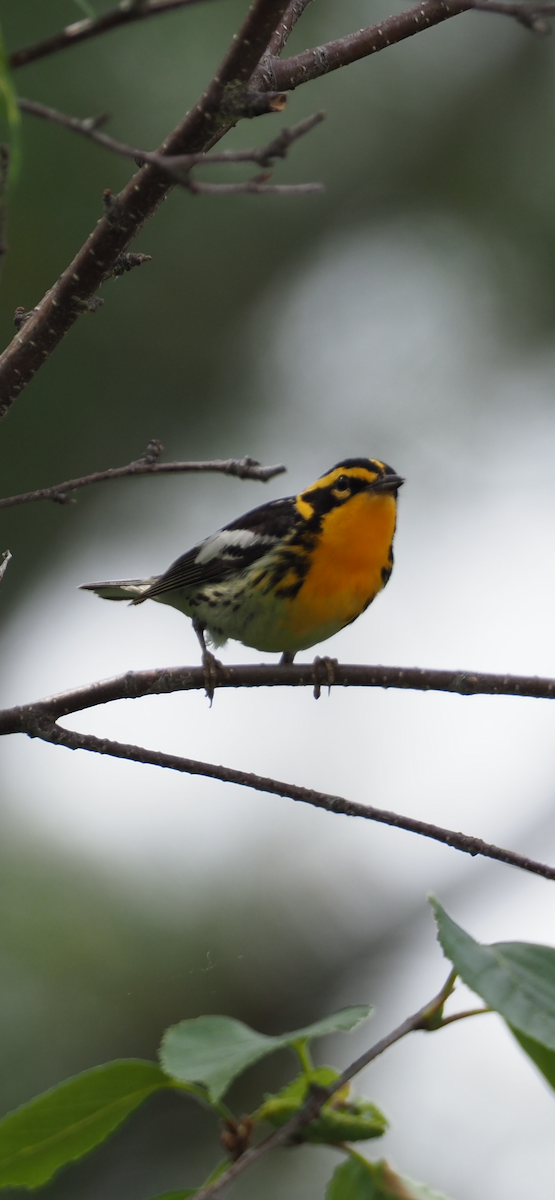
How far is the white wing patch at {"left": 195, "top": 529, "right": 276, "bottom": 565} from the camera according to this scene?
3131mm

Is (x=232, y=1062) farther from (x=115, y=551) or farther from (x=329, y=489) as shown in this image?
(x=115, y=551)

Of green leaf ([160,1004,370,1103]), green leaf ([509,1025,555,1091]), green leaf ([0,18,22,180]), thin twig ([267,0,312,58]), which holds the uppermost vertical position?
thin twig ([267,0,312,58])

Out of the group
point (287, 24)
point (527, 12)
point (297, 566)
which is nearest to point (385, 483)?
point (297, 566)

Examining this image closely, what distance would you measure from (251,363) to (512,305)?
1475mm

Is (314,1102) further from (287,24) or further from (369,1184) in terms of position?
(287,24)

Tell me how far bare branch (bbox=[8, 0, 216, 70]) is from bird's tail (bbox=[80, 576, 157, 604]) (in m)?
2.73

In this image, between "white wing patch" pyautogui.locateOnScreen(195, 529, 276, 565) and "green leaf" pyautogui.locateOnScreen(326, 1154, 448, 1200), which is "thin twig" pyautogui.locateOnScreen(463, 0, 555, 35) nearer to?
"green leaf" pyautogui.locateOnScreen(326, 1154, 448, 1200)

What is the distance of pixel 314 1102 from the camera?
3.57 feet

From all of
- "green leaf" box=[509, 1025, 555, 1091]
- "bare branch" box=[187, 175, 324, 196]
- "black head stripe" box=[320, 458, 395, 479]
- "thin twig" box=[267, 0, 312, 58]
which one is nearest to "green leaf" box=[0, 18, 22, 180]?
"bare branch" box=[187, 175, 324, 196]

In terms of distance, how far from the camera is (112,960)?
4941 mm

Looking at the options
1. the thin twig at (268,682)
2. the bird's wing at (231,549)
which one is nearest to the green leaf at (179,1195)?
the thin twig at (268,682)

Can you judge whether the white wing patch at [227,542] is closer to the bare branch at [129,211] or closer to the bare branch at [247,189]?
the bare branch at [129,211]

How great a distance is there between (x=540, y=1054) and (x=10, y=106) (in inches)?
36.5

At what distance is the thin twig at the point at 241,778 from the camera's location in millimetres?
1451
